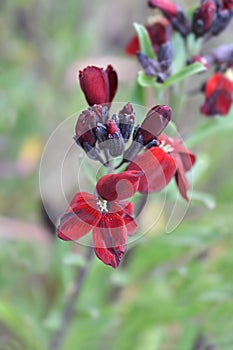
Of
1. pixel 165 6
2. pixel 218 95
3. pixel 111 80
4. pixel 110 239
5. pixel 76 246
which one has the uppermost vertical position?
pixel 165 6

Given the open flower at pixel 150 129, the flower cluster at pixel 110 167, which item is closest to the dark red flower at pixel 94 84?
the flower cluster at pixel 110 167

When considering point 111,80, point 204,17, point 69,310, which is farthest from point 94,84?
point 69,310

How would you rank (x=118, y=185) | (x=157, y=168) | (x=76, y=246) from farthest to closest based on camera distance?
1. (x=76, y=246)
2. (x=157, y=168)
3. (x=118, y=185)

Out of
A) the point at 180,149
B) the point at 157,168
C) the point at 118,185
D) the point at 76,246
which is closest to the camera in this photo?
the point at 118,185

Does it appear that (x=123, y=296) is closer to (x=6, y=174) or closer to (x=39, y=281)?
(x=39, y=281)

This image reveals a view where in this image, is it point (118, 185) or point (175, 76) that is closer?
point (118, 185)

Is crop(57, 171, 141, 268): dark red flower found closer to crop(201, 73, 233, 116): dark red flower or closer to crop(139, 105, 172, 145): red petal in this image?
crop(139, 105, 172, 145): red petal

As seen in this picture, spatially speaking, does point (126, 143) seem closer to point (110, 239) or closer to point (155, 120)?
point (155, 120)

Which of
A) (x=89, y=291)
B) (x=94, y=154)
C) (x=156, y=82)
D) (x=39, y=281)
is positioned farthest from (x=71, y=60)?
(x=94, y=154)
